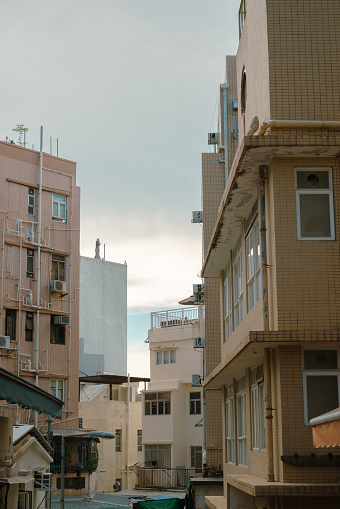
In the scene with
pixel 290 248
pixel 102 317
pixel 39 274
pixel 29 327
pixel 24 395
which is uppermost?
pixel 39 274

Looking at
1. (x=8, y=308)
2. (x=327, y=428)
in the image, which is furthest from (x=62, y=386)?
(x=327, y=428)

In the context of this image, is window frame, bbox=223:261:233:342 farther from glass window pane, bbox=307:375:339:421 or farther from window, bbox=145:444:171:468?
window, bbox=145:444:171:468

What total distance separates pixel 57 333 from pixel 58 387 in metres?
2.39

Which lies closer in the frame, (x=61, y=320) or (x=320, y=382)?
(x=320, y=382)

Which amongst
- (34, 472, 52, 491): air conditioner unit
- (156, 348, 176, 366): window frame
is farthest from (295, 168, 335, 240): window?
(156, 348, 176, 366): window frame

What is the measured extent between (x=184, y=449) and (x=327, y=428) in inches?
1305

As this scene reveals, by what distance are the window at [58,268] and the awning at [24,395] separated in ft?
78.5

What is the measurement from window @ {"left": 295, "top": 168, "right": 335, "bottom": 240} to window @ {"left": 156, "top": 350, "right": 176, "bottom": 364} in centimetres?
3151

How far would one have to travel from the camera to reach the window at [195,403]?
40.5 meters

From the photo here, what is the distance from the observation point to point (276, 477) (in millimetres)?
10547

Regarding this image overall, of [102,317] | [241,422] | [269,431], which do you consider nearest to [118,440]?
[102,317]

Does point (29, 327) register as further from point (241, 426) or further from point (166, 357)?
point (241, 426)

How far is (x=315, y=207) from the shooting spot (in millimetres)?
11039

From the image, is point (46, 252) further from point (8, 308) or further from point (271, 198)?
point (271, 198)
